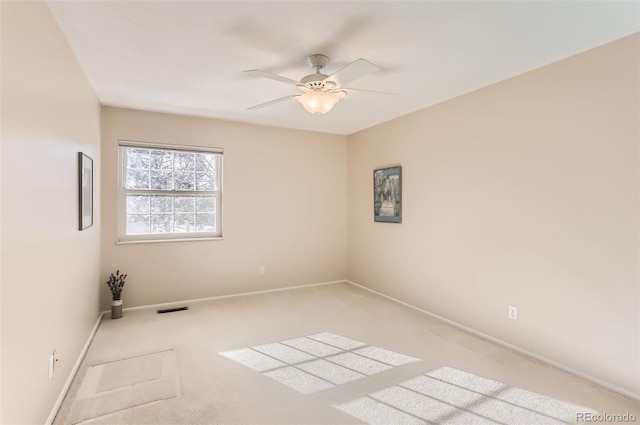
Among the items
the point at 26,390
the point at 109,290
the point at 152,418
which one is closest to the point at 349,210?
the point at 109,290

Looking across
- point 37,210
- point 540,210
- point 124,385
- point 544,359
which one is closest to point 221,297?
point 124,385

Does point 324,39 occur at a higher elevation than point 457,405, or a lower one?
higher

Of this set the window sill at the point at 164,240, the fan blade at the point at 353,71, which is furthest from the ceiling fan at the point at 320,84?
the window sill at the point at 164,240

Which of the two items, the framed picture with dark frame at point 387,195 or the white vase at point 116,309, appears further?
the framed picture with dark frame at point 387,195

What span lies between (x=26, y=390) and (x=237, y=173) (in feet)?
10.4

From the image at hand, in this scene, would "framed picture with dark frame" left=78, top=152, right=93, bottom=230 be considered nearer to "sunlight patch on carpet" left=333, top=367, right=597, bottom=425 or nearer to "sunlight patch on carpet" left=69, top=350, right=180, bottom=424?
"sunlight patch on carpet" left=69, top=350, right=180, bottom=424

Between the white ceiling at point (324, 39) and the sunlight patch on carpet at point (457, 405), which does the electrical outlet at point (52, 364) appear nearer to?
the sunlight patch on carpet at point (457, 405)

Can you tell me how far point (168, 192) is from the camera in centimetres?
402

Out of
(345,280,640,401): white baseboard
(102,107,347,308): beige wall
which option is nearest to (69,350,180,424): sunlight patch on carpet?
(102,107,347,308): beige wall

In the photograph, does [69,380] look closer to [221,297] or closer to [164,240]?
[164,240]

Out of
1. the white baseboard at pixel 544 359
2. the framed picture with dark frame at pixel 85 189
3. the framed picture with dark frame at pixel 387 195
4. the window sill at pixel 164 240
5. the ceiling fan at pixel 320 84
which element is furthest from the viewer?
the framed picture with dark frame at pixel 387 195

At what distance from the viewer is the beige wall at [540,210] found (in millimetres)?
2148

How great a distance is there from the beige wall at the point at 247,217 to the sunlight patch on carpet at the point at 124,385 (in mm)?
1520

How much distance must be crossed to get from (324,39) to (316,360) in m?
2.44
